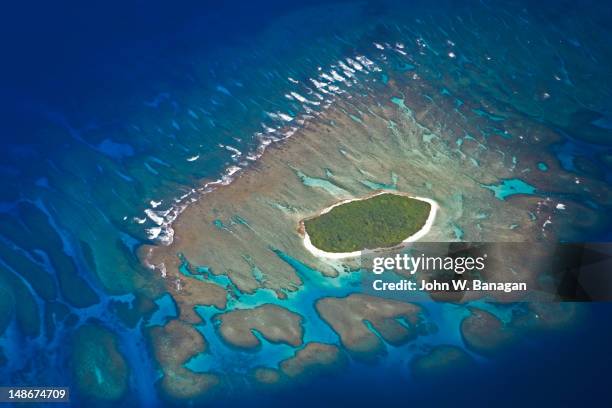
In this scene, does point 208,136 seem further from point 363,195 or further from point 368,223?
point 368,223

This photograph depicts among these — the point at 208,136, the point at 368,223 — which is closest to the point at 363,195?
the point at 368,223

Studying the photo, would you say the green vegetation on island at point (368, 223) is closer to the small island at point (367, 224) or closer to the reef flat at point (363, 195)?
the small island at point (367, 224)

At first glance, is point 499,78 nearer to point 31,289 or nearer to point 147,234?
point 147,234

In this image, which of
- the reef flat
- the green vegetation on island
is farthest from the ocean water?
the green vegetation on island

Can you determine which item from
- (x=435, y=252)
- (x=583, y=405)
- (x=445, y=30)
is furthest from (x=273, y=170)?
(x=583, y=405)

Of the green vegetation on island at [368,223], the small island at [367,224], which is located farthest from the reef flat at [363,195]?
the green vegetation on island at [368,223]

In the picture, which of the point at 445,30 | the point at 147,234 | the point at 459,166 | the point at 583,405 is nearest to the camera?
the point at 583,405
